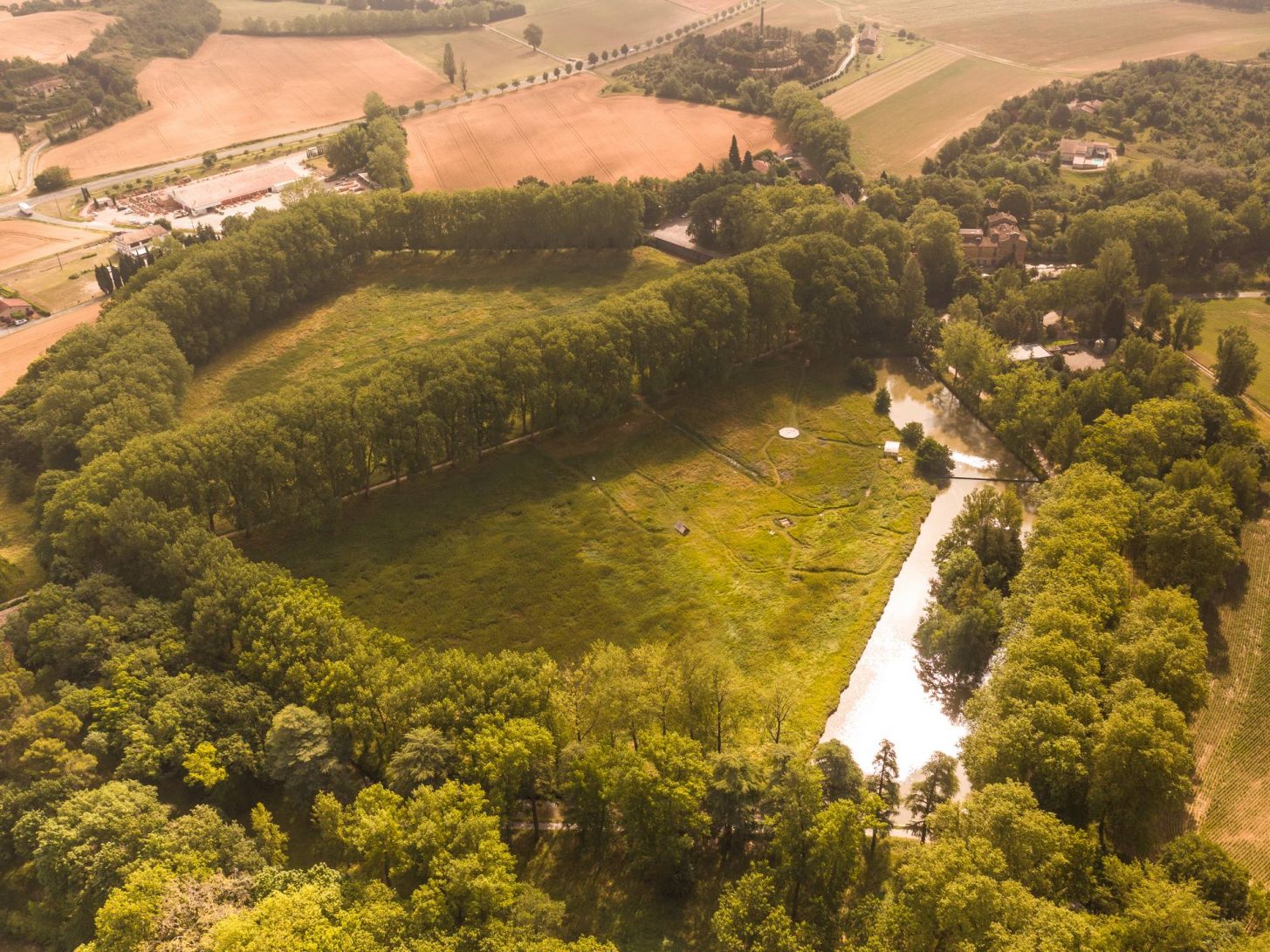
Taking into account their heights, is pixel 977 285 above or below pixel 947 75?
below

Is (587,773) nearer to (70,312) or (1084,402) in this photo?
(1084,402)

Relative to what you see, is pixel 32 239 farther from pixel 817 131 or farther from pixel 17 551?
pixel 817 131

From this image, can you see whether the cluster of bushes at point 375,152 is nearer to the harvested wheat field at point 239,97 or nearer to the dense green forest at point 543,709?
the harvested wheat field at point 239,97

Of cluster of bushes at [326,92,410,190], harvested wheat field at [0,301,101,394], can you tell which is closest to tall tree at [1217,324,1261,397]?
cluster of bushes at [326,92,410,190]

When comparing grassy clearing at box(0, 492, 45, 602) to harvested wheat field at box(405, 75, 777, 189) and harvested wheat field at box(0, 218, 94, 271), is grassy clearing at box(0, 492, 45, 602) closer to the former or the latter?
→ harvested wheat field at box(0, 218, 94, 271)

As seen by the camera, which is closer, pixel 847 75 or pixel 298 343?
pixel 298 343

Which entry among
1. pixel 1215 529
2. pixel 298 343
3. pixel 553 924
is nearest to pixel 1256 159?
pixel 1215 529
